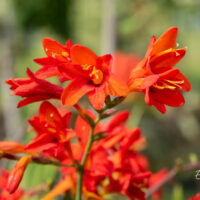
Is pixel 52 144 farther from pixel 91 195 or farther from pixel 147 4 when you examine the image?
pixel 147 4

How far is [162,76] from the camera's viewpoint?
0.44m

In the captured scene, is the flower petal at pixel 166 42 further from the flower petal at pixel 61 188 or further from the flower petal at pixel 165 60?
the flower petal at pixel 61 188

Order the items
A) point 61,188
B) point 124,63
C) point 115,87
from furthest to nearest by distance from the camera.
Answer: point 124,63, point 61,188, point 115,87

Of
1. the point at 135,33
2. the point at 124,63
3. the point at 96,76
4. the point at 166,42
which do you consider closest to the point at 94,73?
the point at 96,76

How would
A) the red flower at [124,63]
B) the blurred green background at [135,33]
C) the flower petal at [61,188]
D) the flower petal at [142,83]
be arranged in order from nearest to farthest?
the flower petal at [142,83] < the flower petal at [61,188] < the blurred green background at [135,33] < the red flower at [124,63]

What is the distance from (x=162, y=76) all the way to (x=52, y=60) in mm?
152

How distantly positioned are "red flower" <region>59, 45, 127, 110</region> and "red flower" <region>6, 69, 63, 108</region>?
Result: 0.04 m

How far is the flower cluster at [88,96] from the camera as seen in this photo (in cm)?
44

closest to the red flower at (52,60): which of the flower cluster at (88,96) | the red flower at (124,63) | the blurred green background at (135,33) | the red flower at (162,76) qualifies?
the flower cluster at (88,96)

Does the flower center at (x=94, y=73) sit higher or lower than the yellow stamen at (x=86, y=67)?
lower

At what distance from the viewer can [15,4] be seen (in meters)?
4.14

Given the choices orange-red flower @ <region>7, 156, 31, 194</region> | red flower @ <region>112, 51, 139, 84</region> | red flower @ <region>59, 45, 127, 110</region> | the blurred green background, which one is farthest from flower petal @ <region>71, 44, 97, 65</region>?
red flower @ <region>112, 51, 139, 84</region>

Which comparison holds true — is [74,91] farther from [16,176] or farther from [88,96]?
[16,176]

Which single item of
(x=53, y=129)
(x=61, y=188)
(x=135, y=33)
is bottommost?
(x=135, y=33)
